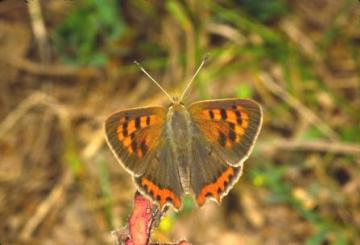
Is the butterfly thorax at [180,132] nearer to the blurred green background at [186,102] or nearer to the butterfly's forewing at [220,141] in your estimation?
the butterfly's forewing at [220,141]

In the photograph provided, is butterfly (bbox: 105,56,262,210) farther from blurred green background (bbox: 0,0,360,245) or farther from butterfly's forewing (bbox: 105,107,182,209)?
blurred green background (bbox: 0,0,360,245)

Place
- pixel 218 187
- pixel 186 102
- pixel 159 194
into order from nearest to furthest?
pixel 159 194
pixel 218 187
pixel 186 102

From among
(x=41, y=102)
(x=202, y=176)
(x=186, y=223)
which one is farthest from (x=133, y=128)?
(x=41, y=102)

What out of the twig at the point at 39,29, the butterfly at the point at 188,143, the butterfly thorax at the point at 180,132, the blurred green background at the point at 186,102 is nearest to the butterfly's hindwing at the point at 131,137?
the butterfly at the point at 188,143

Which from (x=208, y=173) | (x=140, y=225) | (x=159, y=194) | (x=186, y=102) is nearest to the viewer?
(x=140, y=225)

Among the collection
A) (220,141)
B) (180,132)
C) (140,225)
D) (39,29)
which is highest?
(39,29)

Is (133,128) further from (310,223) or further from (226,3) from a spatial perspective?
(226,3)

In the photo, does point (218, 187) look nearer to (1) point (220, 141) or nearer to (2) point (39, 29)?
(1) point (220, 141)

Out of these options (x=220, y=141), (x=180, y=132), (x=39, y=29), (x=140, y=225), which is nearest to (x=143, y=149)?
(x=180, y=132)

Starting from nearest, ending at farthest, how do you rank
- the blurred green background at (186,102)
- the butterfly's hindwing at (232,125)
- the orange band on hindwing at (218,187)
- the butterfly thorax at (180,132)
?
the orange band on hindwing at (218,187), the butterfly's hindwing at (232,125), the butterfly thorax at (180,132), the blurred green background at (186,102)
